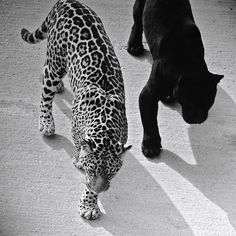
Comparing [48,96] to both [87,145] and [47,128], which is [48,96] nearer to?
[47,128]

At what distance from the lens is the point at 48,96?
5.09 metres

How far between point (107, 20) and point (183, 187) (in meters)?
2.14

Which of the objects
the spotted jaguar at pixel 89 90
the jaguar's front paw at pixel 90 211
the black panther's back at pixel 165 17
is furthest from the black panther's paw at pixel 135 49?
the jaguar's front paw at pixel 90 211

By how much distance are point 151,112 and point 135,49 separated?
115cm

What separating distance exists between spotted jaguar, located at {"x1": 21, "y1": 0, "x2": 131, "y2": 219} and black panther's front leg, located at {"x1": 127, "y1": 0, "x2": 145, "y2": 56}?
820 millimetres

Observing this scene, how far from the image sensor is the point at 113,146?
426 centimetres

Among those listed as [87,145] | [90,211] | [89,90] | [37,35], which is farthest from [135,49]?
[87,145]

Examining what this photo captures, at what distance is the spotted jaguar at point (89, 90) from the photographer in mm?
4254

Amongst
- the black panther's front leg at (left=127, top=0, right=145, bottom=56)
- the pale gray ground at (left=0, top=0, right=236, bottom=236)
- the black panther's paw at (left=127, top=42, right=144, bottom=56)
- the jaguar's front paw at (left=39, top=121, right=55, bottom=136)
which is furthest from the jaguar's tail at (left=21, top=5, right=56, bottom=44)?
the black panther's paw at (left=127, top=42, right=144, bottom=56)

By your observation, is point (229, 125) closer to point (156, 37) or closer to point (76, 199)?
point (156, 37)

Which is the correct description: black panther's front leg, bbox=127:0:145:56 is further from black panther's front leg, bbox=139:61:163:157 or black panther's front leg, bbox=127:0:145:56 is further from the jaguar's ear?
the jaguar's ear

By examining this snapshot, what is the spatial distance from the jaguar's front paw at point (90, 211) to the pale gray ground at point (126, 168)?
2.1 inches

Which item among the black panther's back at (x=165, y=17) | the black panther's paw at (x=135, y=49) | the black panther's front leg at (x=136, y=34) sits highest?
the black panther's back at (x=165, y=17)

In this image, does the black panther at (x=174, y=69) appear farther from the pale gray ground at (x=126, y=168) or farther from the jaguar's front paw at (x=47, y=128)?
the jaguar's front paw at (x=47, y=128)
